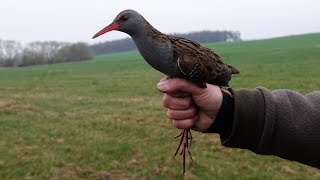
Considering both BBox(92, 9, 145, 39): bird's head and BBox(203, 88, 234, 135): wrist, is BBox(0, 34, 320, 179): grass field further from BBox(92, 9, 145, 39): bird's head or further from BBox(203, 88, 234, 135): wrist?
BBox(92, 9, 145, 39): bird's head

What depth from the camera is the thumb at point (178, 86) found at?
349 centimetres

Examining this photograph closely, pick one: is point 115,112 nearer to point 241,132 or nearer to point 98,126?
point 98,126

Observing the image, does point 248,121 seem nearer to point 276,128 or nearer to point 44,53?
point 276,128

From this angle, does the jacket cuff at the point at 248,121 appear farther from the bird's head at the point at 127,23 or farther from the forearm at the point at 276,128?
the bird's head at the point at 127,23

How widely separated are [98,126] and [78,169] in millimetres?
5250

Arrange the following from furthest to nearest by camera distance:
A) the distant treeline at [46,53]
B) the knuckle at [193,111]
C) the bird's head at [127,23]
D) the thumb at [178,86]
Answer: the distant treeline at [46,53] → the knuckle at [193,111] → the thumb at [178,86] → the bird's head at [127,23]

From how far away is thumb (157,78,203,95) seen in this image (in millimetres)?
3488

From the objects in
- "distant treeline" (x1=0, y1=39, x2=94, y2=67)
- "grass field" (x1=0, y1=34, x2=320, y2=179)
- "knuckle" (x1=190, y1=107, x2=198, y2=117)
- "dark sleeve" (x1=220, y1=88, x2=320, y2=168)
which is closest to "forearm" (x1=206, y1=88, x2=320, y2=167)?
"dark sleeve" (x1=220, y1=88, x2=320, y2=168)

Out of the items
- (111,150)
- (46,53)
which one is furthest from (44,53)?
(111,150)

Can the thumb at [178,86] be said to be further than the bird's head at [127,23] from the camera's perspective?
Yes

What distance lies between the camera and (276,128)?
3.70 metres

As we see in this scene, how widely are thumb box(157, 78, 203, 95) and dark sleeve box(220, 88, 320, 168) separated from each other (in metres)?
0.41

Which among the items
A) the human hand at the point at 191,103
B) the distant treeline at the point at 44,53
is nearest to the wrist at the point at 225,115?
the human hand at the point at 191,103

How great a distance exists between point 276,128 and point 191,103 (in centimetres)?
79
